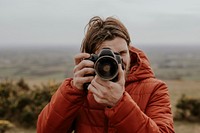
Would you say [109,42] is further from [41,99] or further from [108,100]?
[41,99]

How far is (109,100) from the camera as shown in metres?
2.08

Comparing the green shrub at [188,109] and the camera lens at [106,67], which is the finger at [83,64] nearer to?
the camera lens at [106,67]

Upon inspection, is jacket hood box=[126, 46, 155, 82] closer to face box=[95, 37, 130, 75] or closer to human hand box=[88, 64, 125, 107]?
face box=[95, 37, 130, 75]

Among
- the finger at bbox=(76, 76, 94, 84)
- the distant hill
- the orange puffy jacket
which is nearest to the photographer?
the orange puffy jacket

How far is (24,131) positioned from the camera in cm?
1073

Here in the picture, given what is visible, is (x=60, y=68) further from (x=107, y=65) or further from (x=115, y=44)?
(x=107, y=65)

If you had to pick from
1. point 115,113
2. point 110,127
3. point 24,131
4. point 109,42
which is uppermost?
point 109,42

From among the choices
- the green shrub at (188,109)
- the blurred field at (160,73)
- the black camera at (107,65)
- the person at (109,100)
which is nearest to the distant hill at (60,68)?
the blurred field at (160,73)

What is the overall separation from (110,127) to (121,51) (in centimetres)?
50

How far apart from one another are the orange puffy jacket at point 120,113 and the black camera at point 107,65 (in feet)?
0.55

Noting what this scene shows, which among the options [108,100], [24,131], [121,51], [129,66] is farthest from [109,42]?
[24,131]

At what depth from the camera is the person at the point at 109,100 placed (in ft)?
6.98

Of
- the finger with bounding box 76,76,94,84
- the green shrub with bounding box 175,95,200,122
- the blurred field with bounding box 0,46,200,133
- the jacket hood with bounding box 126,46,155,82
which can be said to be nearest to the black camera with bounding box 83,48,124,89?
the finger with bounding box 76,76,94,84

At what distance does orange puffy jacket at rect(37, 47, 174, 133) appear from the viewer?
7.01 feet
